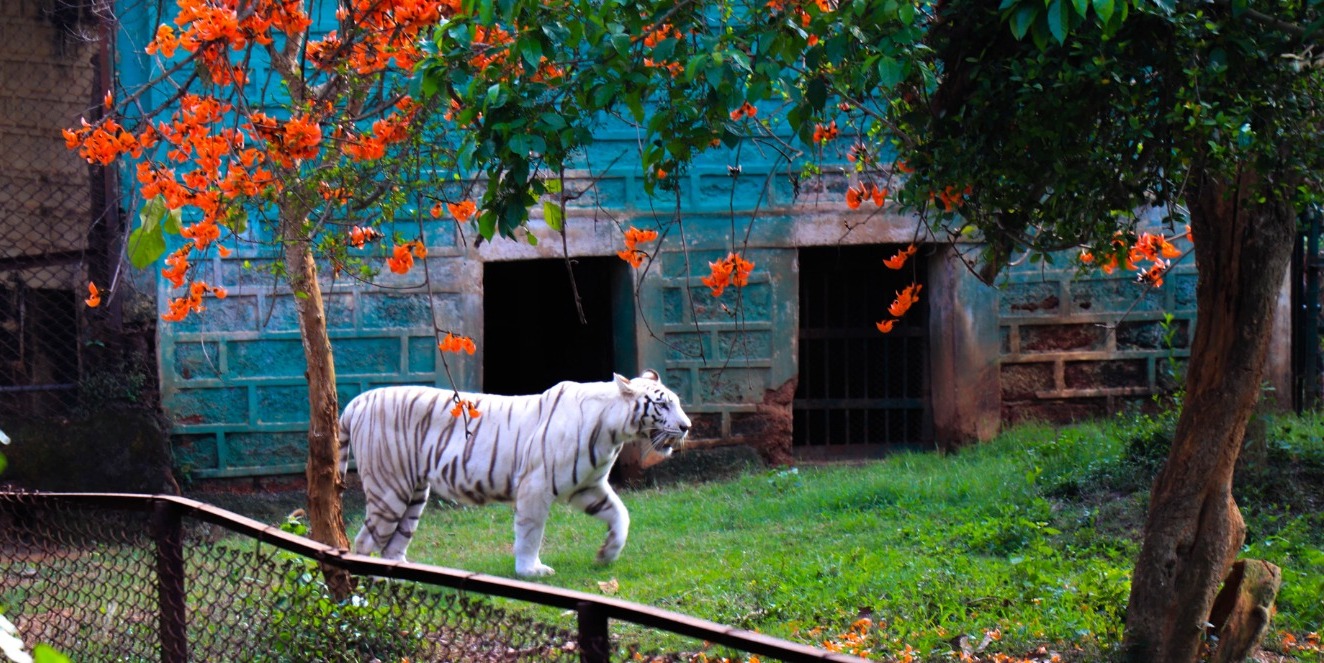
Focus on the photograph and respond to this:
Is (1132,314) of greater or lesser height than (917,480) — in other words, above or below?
above

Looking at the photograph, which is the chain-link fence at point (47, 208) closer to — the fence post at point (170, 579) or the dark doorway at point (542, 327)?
the dark doorway at point (542, 327)

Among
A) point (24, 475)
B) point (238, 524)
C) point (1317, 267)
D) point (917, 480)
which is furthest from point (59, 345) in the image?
point (1317, 267)

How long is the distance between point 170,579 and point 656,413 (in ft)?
14.1

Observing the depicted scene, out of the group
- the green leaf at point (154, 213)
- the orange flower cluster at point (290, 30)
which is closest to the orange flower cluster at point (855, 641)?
the orange flower cluster at point (290, 30)

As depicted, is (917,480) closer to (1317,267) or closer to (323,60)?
(1317,267)

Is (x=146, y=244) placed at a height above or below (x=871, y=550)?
above

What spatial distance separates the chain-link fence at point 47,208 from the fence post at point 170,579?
5.93m

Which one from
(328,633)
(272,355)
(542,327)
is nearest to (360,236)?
(328,633)

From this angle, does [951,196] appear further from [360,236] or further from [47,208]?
[47,208]

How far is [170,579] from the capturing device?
11.0ft

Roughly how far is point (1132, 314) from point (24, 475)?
27.4 feet

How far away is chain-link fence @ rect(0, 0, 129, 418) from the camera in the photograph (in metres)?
8.77

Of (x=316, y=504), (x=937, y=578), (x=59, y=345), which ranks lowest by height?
(x=937, y=578)

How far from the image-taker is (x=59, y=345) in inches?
352
